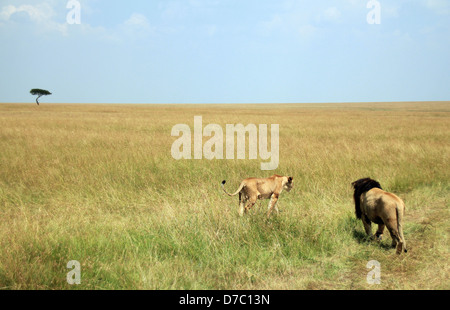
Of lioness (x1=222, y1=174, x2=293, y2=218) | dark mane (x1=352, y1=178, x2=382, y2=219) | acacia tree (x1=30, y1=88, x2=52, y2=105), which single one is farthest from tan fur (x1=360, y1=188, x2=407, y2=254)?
acacia tree (x1=30, y1=88, x2=52, y2=105)

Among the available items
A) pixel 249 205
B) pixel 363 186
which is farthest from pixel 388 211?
pixel 249 205

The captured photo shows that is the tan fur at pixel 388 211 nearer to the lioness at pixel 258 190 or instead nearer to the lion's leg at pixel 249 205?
the lioness at pixel 258 190

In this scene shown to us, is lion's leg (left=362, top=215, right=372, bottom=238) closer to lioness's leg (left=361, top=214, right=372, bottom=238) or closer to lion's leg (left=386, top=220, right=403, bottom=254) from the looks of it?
lioness's leg (left=361, top=214, right=372, bottom=238)

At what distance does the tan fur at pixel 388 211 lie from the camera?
152 inches

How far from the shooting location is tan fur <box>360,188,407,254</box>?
3.87m

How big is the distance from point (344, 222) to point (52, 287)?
13.6ft

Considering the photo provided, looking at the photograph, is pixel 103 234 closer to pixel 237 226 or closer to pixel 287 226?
pixel 237 226

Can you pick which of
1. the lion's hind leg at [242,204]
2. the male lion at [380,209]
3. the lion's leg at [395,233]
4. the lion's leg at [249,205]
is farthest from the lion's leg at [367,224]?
the lion's hind leg at [242,204]

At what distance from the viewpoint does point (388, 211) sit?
3.89 m

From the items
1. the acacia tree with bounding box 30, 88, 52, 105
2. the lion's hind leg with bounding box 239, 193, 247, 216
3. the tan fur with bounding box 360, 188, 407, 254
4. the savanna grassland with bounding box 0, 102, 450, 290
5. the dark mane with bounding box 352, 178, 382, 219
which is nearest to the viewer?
the savanna grassland with bounding box 0, 102, 450, 290
